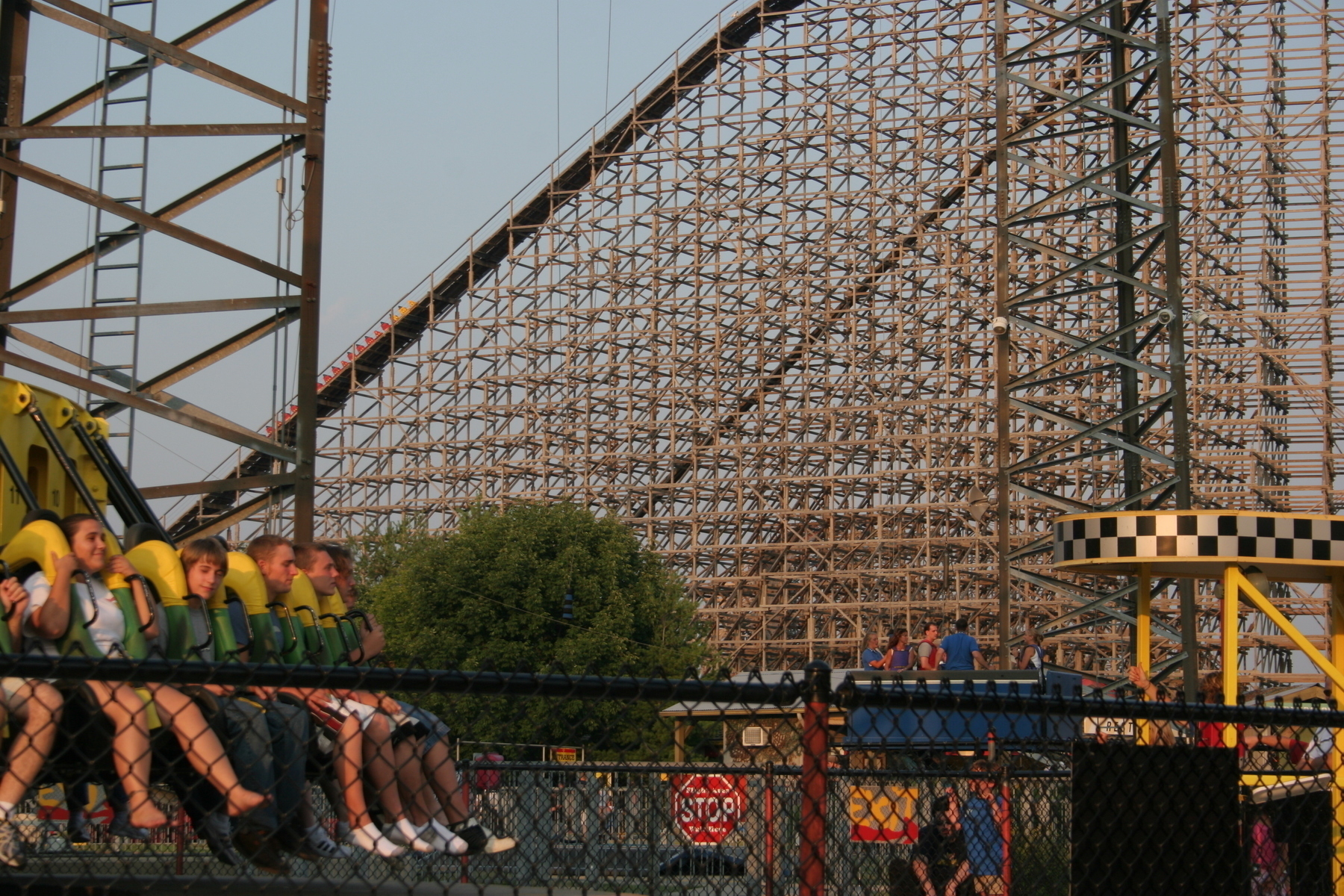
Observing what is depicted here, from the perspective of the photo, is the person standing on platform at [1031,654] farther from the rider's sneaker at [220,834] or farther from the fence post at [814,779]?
the fence post at [814,779]

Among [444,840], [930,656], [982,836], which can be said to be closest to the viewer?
[444,840]

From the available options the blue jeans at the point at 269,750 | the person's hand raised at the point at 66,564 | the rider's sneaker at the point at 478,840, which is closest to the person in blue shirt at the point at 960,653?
the rider's sneaker at the point at 478,840

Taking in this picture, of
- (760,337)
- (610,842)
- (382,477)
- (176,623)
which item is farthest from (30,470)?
(382,477)

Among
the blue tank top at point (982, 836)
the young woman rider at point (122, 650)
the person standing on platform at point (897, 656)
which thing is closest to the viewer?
the young woman rider at point (122, 650)

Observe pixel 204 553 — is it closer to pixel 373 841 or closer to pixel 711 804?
pixel 373 841

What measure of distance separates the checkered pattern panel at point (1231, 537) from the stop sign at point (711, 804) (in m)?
2.10

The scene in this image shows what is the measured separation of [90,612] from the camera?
3553 millimetres

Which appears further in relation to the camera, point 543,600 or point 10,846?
point 543,600

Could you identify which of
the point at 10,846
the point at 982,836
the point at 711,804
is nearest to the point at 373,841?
the point at 10,846

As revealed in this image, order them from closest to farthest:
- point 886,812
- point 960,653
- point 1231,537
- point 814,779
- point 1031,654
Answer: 1. point 814,779
2. point 886,812
3. point 1231,537
4. point 1031,654
5. point 960,653

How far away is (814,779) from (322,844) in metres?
1.35

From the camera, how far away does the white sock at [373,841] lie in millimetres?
3357

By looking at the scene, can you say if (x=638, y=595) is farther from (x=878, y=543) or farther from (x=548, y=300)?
(x=548, y=300)

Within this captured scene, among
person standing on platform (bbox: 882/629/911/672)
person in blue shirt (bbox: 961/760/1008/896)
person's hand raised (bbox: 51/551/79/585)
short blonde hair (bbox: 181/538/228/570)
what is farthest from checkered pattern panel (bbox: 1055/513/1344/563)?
person standing on platform (bbox: 882/629/911/672)
